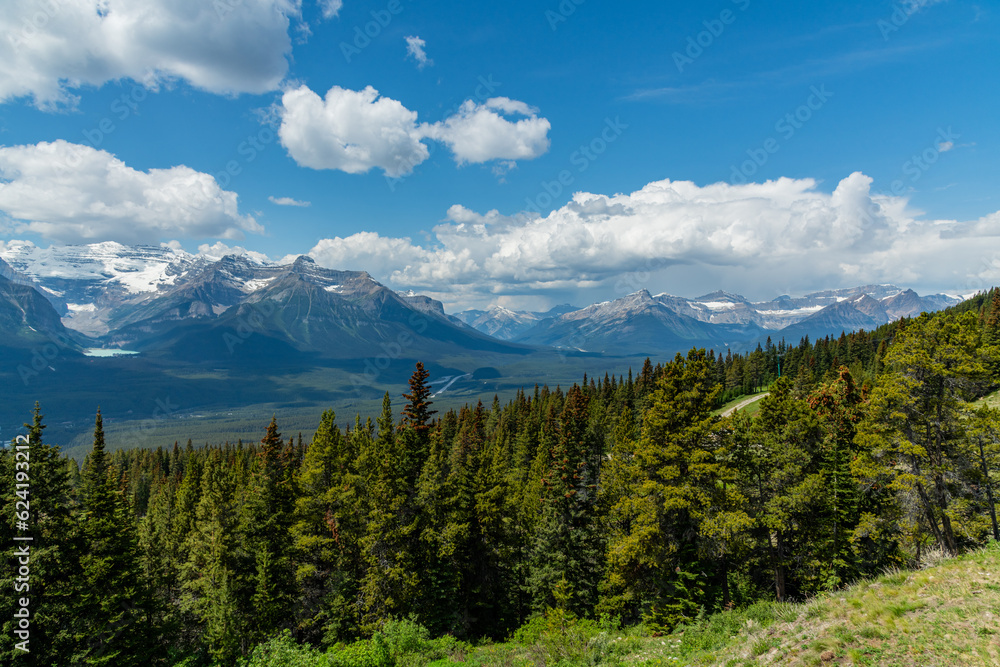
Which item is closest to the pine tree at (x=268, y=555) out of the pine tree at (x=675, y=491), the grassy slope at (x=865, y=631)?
the grassy slope at (x=865, y=631)

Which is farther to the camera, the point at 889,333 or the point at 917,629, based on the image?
the point at 889,333

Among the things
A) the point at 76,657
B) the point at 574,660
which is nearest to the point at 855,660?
A: the point at 574,660

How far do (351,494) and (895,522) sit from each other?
1383 inches

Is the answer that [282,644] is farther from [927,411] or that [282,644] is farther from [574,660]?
[927,411]

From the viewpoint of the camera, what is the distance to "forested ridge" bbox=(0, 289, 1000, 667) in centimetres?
2417

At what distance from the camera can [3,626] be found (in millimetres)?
21812

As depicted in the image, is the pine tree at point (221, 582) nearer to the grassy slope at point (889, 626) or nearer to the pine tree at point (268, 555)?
the pine tree at point (268, 555)

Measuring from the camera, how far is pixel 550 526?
1303 inches

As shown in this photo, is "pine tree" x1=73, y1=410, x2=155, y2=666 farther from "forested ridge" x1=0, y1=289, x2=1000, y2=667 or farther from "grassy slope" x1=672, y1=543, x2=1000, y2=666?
"grassy slope" x1=672, y1=543, x2=1000, y2=666

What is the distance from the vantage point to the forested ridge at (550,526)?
952 inches

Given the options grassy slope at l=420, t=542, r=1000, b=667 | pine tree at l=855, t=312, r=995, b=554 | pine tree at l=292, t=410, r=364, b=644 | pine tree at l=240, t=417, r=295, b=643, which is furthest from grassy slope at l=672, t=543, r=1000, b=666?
pine tree at l=240, t=417, r=295, b=643

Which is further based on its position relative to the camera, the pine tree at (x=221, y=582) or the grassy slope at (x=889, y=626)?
the pine tree at (x=221, y=582)

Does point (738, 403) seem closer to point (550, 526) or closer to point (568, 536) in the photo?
point (568, 536)

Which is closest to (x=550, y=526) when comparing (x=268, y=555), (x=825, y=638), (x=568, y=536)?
(x=568, y=536)
